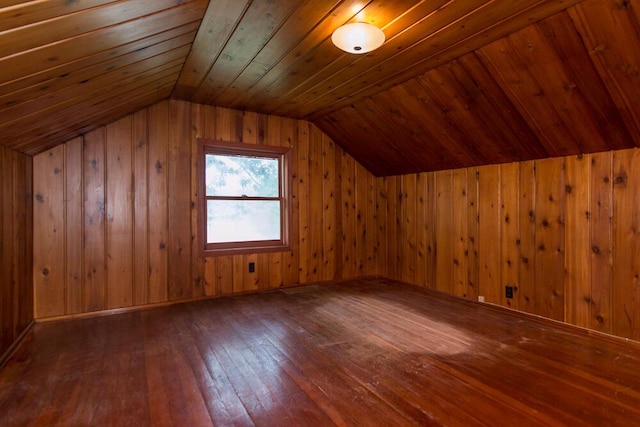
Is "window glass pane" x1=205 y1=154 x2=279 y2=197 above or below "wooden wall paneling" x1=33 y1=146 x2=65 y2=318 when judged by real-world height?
above

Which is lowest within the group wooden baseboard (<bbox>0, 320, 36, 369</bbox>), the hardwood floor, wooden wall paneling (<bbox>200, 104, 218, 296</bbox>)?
the hardwood floor


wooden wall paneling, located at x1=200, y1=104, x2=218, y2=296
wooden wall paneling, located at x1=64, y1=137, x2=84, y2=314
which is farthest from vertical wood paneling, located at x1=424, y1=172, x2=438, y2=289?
wooden wall paneling, located at x1=64, y1=137, x2=84, y2=314

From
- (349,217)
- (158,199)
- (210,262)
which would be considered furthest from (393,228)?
(158,199)

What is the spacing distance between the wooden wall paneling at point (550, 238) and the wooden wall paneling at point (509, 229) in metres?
0.20

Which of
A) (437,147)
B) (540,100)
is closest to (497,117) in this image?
(540,100)

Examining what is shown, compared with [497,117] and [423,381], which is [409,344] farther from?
[497,117]

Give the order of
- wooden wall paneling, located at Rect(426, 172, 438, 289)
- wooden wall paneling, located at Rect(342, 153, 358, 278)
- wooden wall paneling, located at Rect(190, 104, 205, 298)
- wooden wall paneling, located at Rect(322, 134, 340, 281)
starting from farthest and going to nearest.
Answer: wooden wall paneling, located at Rect(342, 153, 358, 278)
wooden wall paneling, located at Rect(322, 134, 340, 281)
wooden wall paneling, located at Rect(426, 172, 438, 289)
wooden wall paneling, located at Rect(190, 104, 205, 298)

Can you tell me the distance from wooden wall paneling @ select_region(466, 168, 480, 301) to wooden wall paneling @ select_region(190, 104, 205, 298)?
3.08 metres

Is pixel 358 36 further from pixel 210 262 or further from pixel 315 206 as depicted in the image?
pixel 210 262

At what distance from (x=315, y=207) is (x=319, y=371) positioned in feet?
8.77

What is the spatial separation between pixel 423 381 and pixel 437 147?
2.52 meters

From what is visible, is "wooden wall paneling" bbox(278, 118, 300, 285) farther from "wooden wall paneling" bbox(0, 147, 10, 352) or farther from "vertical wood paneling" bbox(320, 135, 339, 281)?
"wooden wall paneling" bbox(0, 147, 10, 352)

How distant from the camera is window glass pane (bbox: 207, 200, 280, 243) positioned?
395 cm

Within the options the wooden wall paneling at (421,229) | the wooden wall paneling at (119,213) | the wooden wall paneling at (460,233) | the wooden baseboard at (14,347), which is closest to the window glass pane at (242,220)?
the wooden wall paneling at (119,213)
